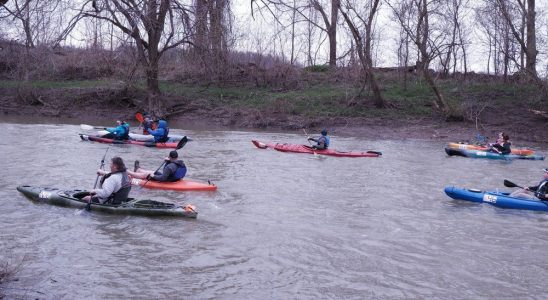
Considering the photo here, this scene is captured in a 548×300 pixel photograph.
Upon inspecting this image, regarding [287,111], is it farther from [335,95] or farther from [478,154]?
[478,154]

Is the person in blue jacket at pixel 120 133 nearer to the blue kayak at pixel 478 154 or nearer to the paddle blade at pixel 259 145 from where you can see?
the paddle blade at pixel 259 145

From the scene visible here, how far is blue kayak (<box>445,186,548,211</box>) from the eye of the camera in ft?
35.7

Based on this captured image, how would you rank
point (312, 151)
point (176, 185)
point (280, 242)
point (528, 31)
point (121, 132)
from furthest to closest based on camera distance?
point (528, 31) → point (121, 132) → point (312, 151) → point (176, 185) → point (280, 242)

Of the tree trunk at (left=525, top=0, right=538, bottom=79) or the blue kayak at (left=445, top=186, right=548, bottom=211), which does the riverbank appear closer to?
the tree trunk at (left=525, top=0, right=538, bottom=79)

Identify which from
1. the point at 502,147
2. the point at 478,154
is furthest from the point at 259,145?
the point at 502,147

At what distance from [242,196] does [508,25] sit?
736 inches

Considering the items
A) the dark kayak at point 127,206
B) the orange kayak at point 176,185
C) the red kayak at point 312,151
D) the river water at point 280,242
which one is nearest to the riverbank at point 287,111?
the red kayak at point 312,151

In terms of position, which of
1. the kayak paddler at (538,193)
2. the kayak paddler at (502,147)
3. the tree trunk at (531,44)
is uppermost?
the tree trunk at (531,44)

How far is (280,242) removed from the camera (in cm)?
834

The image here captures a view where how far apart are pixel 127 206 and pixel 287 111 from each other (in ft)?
62.3

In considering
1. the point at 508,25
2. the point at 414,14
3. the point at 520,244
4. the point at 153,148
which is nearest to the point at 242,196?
the point at 520,244

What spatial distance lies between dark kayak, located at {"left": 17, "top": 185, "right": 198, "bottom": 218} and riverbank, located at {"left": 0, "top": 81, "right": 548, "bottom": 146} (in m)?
16.1

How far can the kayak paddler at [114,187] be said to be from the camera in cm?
928

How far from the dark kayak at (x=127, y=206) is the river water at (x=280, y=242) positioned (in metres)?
0.12
